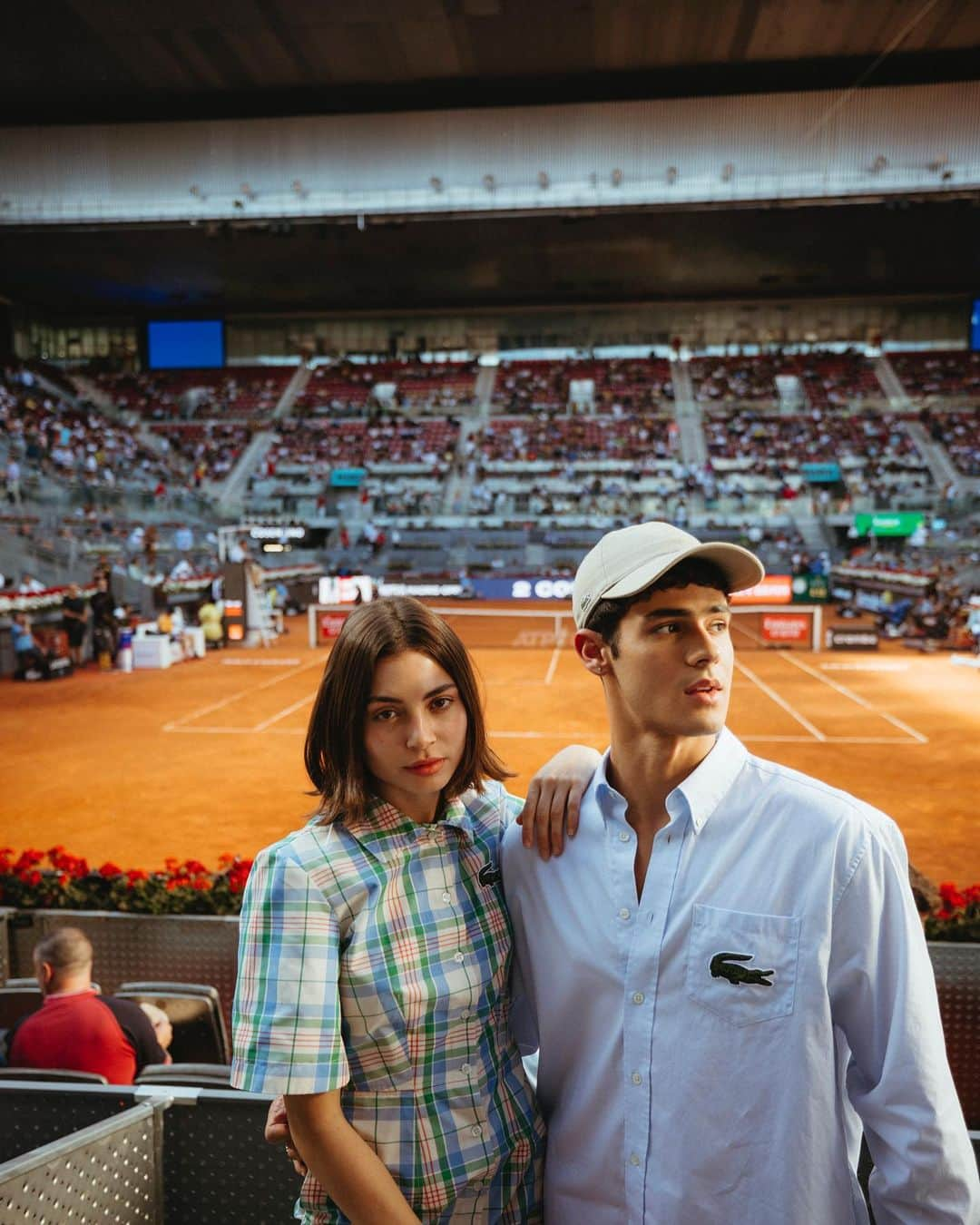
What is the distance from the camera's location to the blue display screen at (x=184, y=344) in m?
56.4

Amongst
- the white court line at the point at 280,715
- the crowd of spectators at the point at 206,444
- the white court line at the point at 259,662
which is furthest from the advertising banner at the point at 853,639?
the crowd of spectators at the point at 206,444

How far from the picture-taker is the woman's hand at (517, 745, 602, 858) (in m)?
2.02

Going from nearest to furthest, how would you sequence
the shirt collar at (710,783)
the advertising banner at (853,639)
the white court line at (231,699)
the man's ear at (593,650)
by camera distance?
the shirt collar at (710,783), the man's ear at (593,650), the white court line at (231,699), the advertising banner at (853,639)

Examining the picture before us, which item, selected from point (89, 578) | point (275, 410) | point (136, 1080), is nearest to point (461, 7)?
point (89, 578)

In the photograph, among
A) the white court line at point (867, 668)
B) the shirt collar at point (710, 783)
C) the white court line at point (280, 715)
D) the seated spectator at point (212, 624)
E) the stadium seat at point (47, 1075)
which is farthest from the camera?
the seated spectator at point (212, 624)

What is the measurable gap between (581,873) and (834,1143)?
0.66m

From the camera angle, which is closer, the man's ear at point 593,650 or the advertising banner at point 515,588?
the man's ear at point 593,650

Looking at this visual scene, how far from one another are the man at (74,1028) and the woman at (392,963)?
2.32 m

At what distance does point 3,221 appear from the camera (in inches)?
1443

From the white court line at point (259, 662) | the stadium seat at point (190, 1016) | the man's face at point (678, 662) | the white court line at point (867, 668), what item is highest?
the man's face at point (678, 662)

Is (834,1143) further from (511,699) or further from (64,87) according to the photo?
(64,87)

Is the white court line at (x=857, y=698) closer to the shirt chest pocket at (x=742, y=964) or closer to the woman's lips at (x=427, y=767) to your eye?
the shirt chest pocket at (x=742, y=964)

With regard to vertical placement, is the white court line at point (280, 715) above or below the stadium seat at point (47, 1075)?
below

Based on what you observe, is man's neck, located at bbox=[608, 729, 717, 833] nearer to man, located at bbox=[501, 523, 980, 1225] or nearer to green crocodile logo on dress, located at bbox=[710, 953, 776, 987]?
man, located at bbox=[501, 523, 980, 1225]
